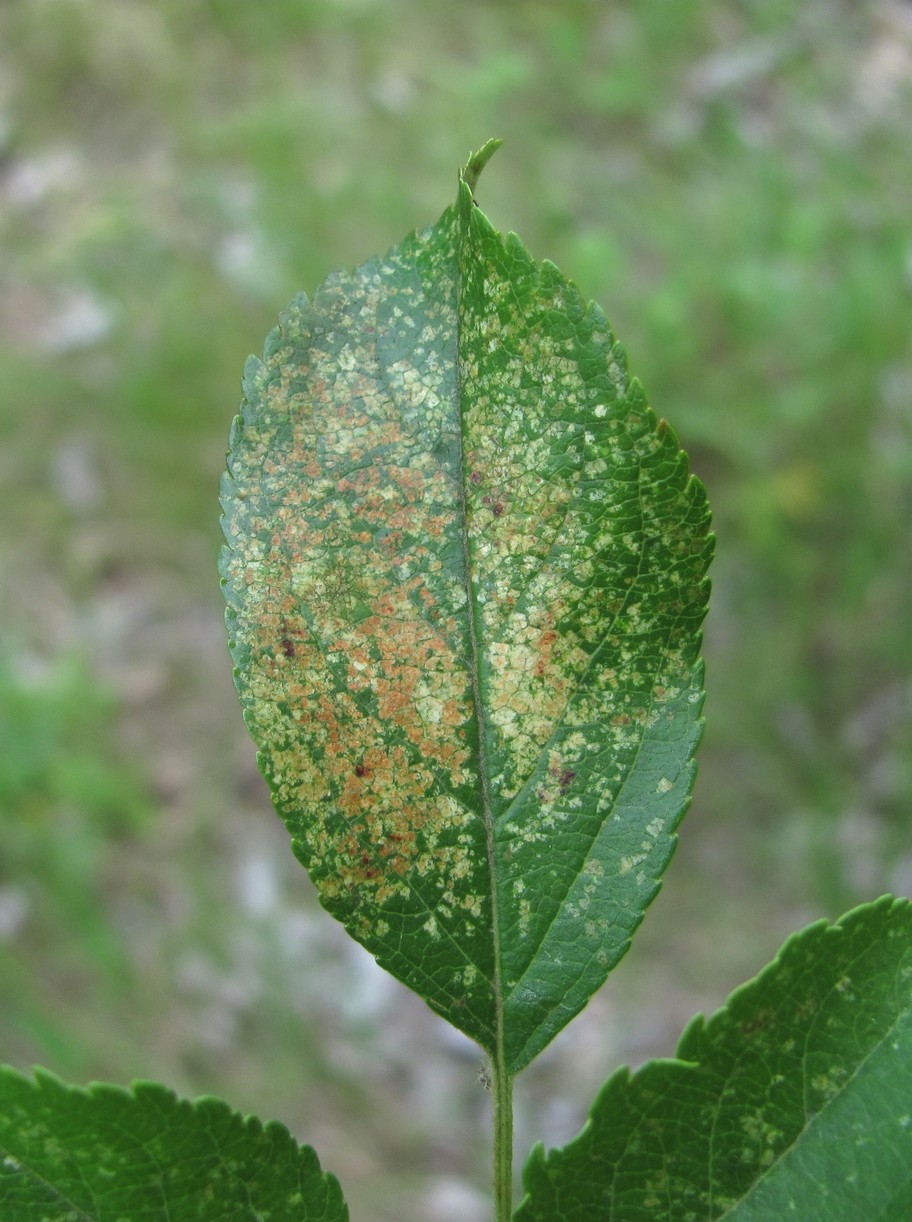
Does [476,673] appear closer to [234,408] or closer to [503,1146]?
[503,1146]

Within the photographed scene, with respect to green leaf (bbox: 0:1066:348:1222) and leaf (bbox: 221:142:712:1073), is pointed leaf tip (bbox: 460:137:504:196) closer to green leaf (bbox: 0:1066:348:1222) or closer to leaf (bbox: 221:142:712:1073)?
leaf (bbox: 221:142:712:1073)

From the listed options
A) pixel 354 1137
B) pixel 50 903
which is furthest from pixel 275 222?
pixel 354 1137

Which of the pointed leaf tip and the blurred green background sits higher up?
the blurred green background

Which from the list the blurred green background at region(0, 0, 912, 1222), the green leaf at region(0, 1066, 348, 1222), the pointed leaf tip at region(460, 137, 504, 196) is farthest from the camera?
the blurred green background at region(0, 0, 912, 1222)

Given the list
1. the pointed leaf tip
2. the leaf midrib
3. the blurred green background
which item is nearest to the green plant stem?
the leaf midrib

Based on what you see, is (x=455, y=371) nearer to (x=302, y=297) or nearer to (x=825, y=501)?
(x=302, y=297)

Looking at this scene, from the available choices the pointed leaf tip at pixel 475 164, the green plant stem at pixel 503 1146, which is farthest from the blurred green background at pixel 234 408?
the pointed leaf tip at pixel 475 164
